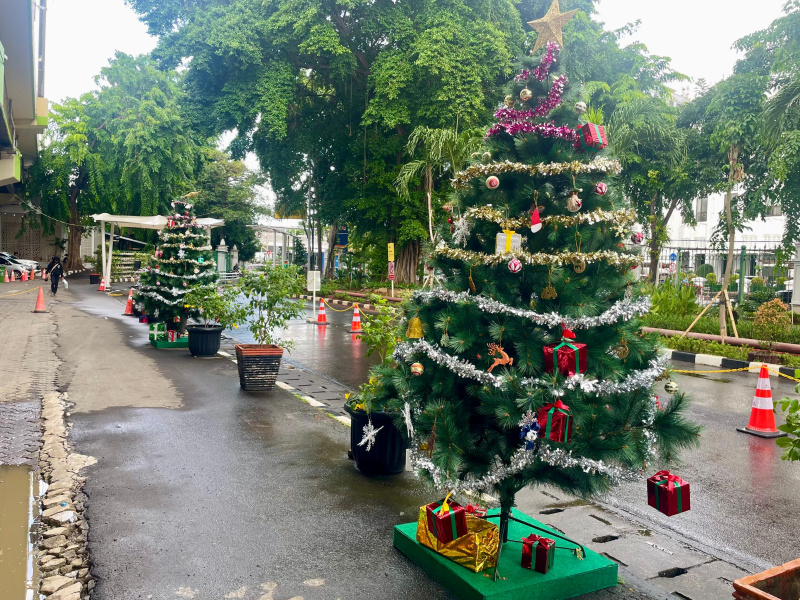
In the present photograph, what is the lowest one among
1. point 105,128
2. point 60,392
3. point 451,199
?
point 60,392

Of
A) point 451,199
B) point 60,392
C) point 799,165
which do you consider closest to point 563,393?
point 451,199

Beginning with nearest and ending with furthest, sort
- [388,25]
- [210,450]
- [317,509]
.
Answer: [317,509] < [210,450] < [388,25]

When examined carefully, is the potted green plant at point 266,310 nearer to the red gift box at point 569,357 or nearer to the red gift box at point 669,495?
the red gift box at point 569,357

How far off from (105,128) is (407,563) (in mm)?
37881

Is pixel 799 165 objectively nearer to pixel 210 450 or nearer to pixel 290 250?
pixel 210 450

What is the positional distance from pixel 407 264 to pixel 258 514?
84.3 feet

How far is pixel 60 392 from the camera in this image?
30.3 feet

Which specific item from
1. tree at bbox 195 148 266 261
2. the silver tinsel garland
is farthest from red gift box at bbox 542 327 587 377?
tree at bbox 195 148 266 261

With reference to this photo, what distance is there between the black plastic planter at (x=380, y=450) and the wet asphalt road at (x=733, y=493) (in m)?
1.82

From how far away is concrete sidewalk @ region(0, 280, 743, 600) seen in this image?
3.96 m

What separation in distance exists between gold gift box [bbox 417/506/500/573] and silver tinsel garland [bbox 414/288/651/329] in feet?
4.21

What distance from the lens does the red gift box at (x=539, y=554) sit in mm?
3852

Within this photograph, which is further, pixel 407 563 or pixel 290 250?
pixel 290 250

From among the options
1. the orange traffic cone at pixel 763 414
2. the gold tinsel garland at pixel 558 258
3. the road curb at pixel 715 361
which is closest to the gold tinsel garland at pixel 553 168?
the gold tinsel garland at pixel 558 258
